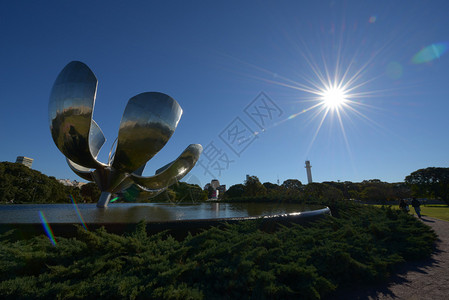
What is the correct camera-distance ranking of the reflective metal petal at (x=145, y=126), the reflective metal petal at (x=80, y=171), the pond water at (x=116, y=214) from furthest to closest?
1. the reflective metal petal at (x=80, y=171)
2. the reflective metal petal at (x=145, y=126)
3. the pond water at (x=116, y=214)

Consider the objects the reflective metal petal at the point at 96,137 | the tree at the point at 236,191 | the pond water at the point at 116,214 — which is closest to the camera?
the pond water at the point at 116,214

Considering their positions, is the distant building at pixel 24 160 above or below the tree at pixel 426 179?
above

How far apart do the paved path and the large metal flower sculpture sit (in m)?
6.66

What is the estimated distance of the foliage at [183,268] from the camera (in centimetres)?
243

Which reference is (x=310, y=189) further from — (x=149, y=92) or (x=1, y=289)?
(x=1, y=289)

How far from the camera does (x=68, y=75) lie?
22.2 feet

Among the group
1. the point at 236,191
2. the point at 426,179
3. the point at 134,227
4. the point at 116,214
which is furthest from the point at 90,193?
the point at 426,179

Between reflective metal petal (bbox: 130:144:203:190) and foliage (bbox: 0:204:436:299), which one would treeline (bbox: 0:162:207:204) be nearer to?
reflective metal petal (bbox: 130:144:203:190)

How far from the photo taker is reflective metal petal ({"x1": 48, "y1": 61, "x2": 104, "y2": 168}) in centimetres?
663

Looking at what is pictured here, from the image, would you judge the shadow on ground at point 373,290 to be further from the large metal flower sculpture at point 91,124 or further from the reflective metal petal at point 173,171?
the reflective metal petal at point 173,171

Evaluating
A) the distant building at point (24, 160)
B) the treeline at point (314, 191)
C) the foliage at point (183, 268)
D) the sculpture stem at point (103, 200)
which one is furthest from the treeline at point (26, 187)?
the distant building at point (24, 160)

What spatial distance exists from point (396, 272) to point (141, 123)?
7.70 m

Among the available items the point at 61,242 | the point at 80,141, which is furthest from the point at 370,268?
the point at 80,141

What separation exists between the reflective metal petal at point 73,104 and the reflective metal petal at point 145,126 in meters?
1.05
